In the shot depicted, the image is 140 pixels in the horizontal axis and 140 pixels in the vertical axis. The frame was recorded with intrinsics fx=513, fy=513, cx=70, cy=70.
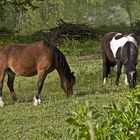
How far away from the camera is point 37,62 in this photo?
1096 cm

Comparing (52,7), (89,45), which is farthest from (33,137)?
(52,7)

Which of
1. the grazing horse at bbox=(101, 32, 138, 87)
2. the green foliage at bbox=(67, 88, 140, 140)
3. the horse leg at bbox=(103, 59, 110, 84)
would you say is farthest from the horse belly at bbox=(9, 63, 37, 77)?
the green foliage at bbox=(67, 88, 140, 140)

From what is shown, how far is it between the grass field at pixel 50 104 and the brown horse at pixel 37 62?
442 mm

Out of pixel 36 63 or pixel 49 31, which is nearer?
pixel 36 63

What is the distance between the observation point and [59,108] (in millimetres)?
9516

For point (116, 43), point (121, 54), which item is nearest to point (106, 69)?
point (116, 43)

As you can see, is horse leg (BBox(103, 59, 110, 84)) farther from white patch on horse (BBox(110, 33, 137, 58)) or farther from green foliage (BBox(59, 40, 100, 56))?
green foliage (BBox(59, 40, 100, 56))

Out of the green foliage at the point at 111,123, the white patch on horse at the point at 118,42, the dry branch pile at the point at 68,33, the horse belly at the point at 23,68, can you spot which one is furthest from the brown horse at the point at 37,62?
the dry branch pile at the point at 68,33

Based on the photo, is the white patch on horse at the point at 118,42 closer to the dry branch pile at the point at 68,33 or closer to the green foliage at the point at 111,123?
the green foliage at the point at 111,123

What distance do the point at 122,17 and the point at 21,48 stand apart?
56872 millimetres

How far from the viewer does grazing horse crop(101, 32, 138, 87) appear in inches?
472

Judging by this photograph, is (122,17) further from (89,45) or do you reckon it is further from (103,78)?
(103,78)

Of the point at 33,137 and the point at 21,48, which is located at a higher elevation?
the point at 21,48

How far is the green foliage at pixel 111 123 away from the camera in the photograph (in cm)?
281
